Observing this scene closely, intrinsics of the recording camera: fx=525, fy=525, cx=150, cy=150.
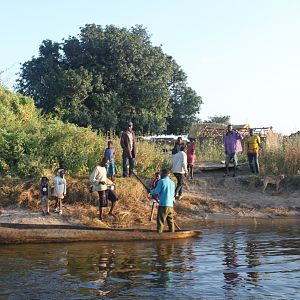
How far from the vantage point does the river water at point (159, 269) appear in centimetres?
780

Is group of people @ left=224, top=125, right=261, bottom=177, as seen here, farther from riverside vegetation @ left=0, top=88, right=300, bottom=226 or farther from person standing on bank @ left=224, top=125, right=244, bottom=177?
riverside vegetation @ left=0, top=88, right=300, bottom=226

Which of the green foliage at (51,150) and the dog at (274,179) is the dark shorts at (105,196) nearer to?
the green foliage at (51,150)

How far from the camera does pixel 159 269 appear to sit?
9.39 m

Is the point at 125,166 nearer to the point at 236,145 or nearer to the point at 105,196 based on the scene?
the point at 105,196

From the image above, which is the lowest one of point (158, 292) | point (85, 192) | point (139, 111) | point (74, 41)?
point (158, 292)

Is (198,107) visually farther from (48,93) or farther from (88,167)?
(88,167)

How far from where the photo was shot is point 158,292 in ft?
25.5

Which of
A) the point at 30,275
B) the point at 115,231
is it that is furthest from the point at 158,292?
the point at 115,231

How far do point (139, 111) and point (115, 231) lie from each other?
2216 centimetres

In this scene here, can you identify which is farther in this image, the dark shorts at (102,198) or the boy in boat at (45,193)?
the boy in boat at (45,193)

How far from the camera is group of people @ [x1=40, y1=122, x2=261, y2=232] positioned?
12.8 m

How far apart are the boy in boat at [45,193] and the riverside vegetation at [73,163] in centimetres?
67

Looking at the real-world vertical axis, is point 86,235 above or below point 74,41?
below

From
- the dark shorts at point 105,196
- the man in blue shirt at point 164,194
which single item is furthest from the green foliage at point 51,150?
the man in blue shirt at point 164,194
